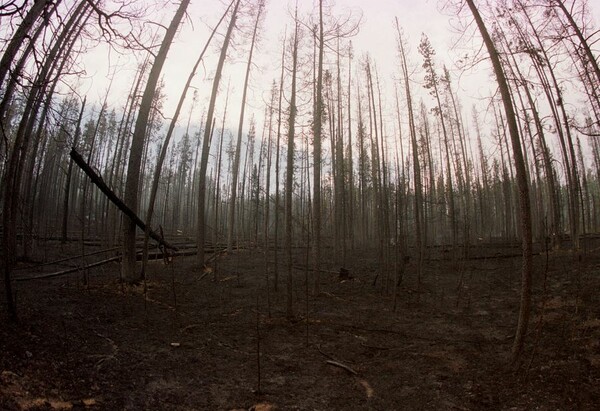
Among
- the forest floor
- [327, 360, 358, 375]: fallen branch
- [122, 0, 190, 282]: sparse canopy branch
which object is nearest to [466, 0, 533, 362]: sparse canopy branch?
the forest floor

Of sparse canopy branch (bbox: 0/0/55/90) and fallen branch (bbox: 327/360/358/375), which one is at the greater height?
sparse canopy branch (bbox: 0/0/55/90)

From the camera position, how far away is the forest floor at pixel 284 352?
372 centimetres

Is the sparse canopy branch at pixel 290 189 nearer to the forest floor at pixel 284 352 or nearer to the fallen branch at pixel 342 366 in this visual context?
the forest floor at pixel 284 352

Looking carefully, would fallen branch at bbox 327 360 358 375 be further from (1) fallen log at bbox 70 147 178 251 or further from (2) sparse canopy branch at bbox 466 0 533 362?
(1) fallen log at bbox 70 147 178 251

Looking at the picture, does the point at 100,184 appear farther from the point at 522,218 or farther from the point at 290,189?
the point at 522,218

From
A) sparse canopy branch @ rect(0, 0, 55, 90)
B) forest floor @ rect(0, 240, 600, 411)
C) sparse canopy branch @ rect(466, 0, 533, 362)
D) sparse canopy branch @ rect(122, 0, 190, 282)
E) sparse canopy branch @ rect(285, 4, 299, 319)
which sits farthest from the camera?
sparse canopy branch @ rect(122, 0, 190, 282)

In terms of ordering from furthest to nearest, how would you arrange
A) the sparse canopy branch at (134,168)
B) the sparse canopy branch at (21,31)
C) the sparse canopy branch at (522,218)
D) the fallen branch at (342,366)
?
the sparse canopy branch at (134,168)
the fallen branch at (342,366)
the sparse canopy branch at (522,218)
the sparse canopy branch at (21,31)

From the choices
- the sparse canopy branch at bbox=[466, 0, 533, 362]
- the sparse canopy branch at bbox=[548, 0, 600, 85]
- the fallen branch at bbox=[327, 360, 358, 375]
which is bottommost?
the fallen branch at bbox=[327, 360, 358, 375]

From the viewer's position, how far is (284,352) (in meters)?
5.73

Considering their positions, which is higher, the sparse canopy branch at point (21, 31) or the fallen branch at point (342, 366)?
the sparse canopy branch at point (21, 31)

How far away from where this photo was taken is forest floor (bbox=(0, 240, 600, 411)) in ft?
12.2

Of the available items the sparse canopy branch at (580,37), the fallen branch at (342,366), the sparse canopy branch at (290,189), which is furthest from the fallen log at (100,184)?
the sparse canopy branch at (580,37)

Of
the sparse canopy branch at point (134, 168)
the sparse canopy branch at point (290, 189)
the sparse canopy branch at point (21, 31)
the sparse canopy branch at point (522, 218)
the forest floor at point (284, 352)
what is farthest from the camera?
the sparse canopy branch at point (134, 168)

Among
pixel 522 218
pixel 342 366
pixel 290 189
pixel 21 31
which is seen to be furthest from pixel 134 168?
pixel 522 218
